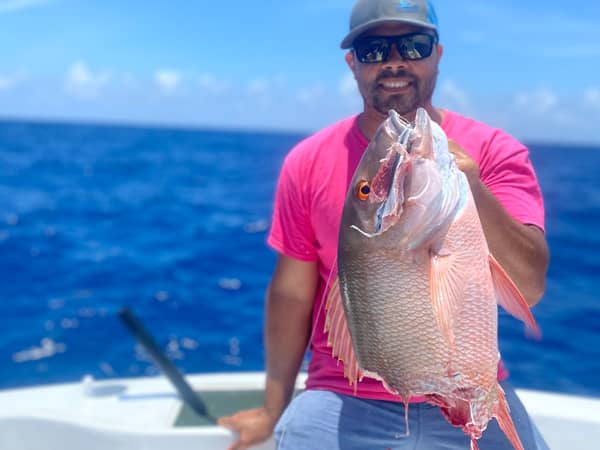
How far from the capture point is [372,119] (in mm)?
2668

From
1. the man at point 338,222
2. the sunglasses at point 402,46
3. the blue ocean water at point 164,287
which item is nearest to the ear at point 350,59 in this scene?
the man at point 338,222

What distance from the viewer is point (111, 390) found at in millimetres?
3811

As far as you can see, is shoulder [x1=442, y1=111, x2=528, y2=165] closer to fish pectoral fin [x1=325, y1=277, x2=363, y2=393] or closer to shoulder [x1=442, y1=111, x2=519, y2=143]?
shoulder [x1=442, y1=111, x2=519, y2=143]

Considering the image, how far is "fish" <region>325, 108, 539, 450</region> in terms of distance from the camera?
5.74 feet

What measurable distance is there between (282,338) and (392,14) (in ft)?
4.82

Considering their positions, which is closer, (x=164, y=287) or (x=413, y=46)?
(x=413, y=46)

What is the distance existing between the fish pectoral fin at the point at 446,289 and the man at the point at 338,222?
31 cm

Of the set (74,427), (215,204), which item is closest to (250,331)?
(74,427)

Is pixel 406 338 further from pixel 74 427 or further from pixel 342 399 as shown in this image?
pixel 74 427

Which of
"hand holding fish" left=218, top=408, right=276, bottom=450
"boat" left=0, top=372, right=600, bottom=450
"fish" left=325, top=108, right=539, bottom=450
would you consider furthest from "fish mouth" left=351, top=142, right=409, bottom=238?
"boat" left=0, top=372, right=600, bottom=450

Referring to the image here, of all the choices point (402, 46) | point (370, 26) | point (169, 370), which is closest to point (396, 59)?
point (402, 46)

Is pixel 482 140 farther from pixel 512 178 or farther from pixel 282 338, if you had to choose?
pixel 282 338

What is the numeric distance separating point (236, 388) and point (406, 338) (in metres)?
2.21

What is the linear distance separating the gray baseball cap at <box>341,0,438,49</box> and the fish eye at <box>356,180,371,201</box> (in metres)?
0.80
